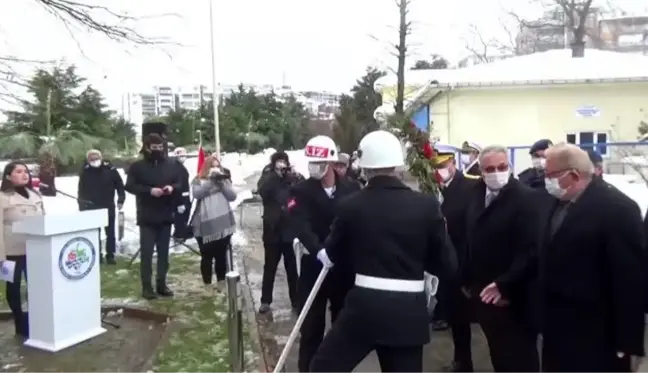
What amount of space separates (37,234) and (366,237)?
3720 mm

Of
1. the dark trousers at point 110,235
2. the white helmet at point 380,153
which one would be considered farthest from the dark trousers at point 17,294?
the white helmet at point 380,153

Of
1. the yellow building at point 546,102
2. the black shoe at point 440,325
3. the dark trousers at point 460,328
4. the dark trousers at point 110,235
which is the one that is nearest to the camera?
the dark trousers at point 460,328

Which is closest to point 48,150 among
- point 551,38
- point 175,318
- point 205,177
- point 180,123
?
point 205,177

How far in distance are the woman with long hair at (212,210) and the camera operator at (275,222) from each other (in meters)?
0.65

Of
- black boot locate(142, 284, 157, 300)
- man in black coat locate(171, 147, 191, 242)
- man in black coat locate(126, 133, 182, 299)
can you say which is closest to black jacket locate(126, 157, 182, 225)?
man in black coat locate(126, 133, 182, 299)

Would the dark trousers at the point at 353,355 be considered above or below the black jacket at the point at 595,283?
below

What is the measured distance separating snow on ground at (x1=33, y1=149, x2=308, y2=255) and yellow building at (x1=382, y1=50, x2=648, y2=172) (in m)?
5.54

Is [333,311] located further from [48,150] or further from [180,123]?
[180,123]

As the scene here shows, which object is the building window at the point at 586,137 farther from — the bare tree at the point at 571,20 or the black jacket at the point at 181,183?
the black jacket at the point at 181,183

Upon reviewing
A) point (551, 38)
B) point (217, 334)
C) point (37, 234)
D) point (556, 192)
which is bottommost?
point (217, 334)

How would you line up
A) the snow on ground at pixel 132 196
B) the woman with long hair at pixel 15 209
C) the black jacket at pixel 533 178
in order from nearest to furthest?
the woman with long hair at pixel 15 209 → the black jacket at pixel 533 178 → the snow on ground at pixel 132 196

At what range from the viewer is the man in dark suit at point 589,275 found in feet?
11.7

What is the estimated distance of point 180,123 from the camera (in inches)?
1355

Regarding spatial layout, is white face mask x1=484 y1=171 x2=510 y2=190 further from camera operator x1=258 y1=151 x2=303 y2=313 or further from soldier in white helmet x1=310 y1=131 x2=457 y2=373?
camera operator x1=258 y1=151 x2=303 y2=313
